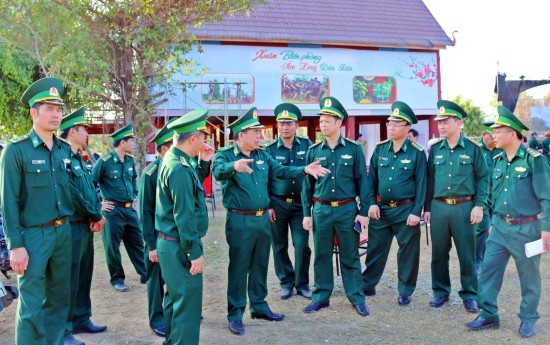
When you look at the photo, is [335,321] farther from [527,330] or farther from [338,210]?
[527,330]

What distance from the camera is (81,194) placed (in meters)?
4.87

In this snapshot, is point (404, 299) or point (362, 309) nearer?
point (362, 309)

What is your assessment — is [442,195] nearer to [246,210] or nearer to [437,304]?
[437,304]

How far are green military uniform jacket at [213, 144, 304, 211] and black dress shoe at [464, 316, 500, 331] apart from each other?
2.17 meters

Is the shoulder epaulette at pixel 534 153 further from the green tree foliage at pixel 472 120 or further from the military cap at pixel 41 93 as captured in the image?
the green tree foliage at pixel 472 120

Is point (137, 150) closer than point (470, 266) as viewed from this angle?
No

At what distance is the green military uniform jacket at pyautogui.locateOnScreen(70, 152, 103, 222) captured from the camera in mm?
4723

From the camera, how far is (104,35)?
33.4 feet

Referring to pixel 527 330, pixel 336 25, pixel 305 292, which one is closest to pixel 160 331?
pixel 305 292

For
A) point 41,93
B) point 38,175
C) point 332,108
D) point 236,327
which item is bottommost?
point 236,327

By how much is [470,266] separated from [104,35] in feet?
26.2

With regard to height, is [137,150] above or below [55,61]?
below

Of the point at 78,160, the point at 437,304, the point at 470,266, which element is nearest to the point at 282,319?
the point at 437,304

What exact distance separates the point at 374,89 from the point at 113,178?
16.6 metres
